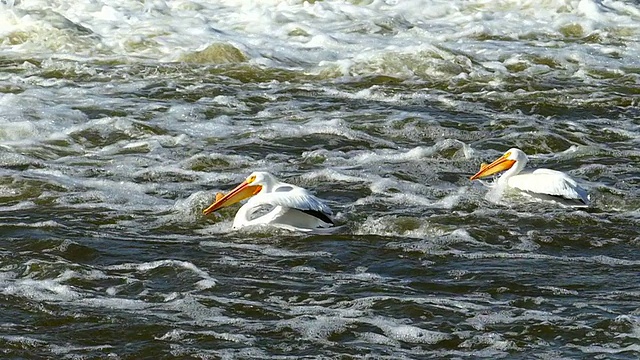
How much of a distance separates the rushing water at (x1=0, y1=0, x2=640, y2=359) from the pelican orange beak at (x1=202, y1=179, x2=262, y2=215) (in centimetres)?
10

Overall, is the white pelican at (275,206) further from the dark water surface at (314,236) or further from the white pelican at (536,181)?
the white pelican at (536,181)

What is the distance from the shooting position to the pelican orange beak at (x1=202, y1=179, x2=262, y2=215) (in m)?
6.79

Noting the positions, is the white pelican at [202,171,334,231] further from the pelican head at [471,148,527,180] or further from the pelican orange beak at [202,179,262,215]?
the pelican head at [471,148,527,180]

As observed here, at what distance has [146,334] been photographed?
4.79 m

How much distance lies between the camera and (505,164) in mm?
7695

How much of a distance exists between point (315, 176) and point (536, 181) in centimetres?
143

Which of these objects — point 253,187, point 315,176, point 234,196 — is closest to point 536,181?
point 315,176

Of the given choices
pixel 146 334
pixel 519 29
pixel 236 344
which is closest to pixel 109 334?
pixel 146 334

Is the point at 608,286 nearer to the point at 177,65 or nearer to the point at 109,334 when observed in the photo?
the point at 109,334

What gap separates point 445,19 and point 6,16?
200 inches

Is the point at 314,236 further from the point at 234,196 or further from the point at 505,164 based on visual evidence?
the point at 505,164

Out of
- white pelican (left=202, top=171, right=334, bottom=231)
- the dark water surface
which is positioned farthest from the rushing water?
white pelican (left=202, top=171, right=334, bottom=231)

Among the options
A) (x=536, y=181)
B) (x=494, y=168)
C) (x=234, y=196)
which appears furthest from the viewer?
(x=494, y=168)

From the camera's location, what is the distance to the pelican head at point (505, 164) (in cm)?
766
